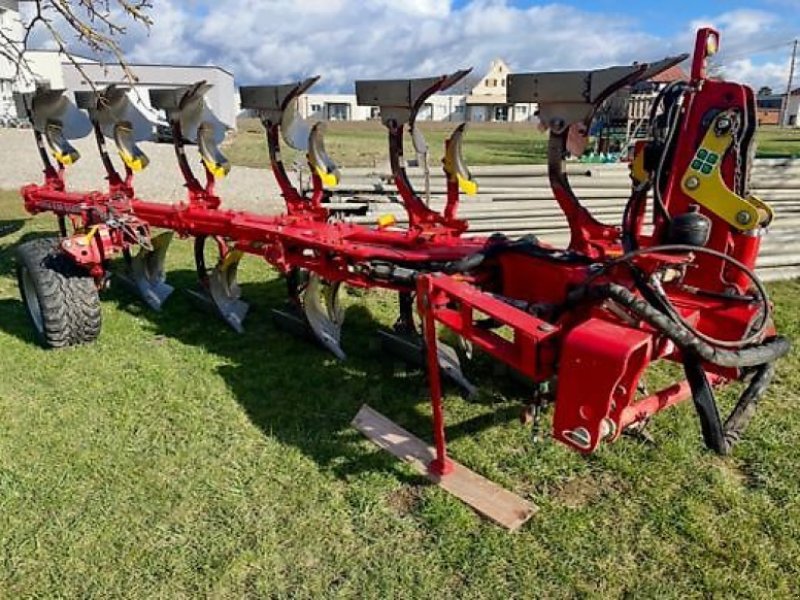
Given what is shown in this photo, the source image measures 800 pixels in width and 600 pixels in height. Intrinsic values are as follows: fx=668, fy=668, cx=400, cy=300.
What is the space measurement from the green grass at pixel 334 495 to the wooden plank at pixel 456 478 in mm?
60

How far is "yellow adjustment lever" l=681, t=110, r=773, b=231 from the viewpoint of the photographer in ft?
8.55

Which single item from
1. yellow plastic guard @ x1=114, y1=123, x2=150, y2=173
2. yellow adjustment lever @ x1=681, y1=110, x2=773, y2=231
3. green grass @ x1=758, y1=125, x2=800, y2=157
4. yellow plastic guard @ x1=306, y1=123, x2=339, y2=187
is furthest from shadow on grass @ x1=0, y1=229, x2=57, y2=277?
green grass @ x1=758, y1=125, x2=800, y2=157

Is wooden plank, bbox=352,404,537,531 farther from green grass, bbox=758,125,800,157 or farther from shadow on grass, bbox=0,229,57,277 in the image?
green grass, bbox=758,125,800,157

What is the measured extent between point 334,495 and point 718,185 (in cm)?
213

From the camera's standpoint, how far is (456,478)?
10.6 ft

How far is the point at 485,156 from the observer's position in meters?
20.5

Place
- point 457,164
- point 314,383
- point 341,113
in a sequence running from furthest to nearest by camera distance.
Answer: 1. point 341,113
2. point 314,383
3. point 457,164

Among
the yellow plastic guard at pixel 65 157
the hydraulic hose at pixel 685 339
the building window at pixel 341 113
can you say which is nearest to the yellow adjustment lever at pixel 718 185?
the hydraulic hose at pixel 685 339

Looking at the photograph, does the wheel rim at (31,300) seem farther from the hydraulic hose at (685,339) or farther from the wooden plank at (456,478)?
the hydraulic hose at (685,339)

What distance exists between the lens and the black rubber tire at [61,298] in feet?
15.0

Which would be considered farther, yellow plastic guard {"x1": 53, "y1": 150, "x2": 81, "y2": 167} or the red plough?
yellow plastic guard {"x1": 53, "y1": 150, "x2": 81, "y2": 167}

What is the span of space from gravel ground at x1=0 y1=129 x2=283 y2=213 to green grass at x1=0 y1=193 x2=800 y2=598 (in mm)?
7596

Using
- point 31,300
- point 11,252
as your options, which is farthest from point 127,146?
point 11,252

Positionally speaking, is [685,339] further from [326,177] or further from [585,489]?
[326,177]
